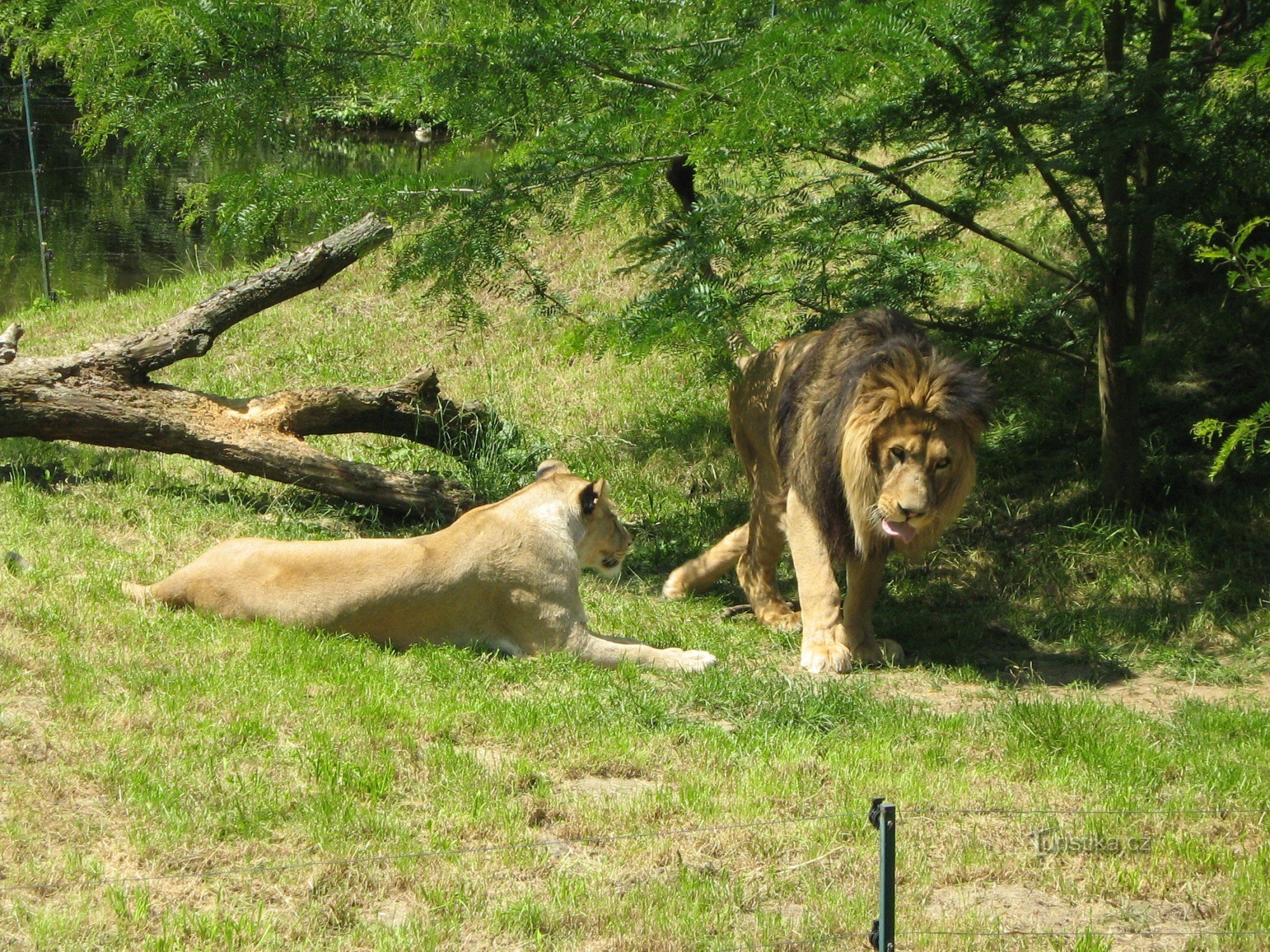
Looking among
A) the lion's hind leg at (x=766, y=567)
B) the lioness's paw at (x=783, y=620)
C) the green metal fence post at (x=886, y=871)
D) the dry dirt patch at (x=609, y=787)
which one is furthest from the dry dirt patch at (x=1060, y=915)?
the lion's hind leg at (x=766, y=567)

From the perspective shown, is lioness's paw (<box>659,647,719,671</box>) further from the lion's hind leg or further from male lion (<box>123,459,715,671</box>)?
the lion's hind leg

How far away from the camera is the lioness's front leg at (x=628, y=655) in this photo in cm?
723

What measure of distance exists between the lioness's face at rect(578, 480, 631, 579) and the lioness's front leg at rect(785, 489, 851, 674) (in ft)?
3.23

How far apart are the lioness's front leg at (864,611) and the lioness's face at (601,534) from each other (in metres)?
1.32

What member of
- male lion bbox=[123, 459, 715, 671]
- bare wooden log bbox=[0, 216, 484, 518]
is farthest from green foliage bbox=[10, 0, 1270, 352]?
male lion bbox=[123, 459, 715, 671]

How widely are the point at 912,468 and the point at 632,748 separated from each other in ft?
7.38

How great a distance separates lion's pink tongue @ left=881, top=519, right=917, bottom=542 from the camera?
7.06m

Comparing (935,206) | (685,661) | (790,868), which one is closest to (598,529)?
(685,661)

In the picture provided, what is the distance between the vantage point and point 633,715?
6.25m

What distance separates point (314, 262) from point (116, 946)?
6.95 meters

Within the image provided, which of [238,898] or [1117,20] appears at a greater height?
[1117,20]

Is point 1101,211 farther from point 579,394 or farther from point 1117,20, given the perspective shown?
point 579,394

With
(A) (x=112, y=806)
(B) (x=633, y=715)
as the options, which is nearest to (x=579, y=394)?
(B) (x=633, y=715)

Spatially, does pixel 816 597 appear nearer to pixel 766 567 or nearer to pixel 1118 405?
pixel 766 567
